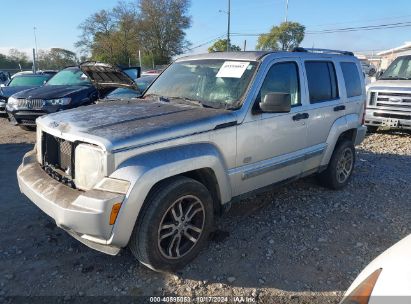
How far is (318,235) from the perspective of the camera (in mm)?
3990

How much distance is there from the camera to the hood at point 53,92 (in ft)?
27.6

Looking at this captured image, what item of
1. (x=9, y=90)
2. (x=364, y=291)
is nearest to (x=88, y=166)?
(x=364, y=291)

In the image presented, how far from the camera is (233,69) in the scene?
12.9 feet

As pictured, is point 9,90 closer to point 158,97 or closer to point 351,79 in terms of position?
point 158,97

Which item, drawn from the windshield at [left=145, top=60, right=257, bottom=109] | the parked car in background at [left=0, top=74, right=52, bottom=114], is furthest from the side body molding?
the parked car in background at [left=0, top=74, right=52, bottom=114]

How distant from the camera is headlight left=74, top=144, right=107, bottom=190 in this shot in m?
2.83

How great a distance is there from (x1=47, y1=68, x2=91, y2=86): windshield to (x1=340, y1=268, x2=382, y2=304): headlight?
8.44m

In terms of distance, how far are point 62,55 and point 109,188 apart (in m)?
60.3

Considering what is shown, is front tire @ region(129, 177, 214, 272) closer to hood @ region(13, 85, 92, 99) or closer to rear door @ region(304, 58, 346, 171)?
rear door @ region(304, 58, 346, 171)

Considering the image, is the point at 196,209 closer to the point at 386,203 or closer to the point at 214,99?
the point at 214,99

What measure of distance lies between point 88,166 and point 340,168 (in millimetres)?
3797

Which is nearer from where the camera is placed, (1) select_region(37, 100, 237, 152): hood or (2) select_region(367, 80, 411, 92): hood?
(1) select_region(37, 100, 237, 152): hood

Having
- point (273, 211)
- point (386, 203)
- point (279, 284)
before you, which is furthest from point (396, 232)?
point (279, 284)

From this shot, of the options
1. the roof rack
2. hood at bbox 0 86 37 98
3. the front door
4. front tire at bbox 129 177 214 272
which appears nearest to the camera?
front tire at bbox 129 177 214 272
